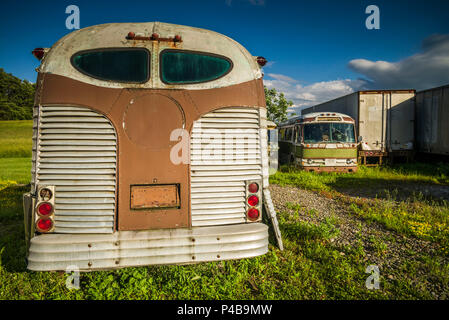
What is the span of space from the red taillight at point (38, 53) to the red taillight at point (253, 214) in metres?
3.08

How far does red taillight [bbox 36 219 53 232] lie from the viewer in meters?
2.77

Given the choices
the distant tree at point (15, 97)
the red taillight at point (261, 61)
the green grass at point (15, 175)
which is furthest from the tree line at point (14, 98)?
the red taillight at point (261, 61)

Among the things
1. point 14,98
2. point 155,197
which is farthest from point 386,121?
point 14,98

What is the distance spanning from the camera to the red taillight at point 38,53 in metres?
2.99

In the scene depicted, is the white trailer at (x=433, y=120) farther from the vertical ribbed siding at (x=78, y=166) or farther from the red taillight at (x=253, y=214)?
the vertical ribbed siding at (x=78, y=166)

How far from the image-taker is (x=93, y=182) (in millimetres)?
2836

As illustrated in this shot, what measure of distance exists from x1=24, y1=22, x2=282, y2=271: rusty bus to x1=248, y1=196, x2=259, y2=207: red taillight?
12 mm

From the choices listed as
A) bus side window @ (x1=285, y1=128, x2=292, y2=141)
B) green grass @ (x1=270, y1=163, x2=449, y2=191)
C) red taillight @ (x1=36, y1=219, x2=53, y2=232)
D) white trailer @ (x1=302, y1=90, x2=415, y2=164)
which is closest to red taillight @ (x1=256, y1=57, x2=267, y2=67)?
red taillight @ (x1=36, y1=219, x2=53, y2=232)

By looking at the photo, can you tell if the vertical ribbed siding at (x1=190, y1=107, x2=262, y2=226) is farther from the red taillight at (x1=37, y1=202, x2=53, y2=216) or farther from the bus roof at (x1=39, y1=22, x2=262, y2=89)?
the red taillight at (x1=37, y1=202, x2=53, y2=216)

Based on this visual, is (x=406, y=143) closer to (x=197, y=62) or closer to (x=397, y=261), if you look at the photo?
(x=397, y=261)

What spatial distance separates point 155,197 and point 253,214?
3.92ft

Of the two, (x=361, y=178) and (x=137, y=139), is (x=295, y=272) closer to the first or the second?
(x=137, y=139)
